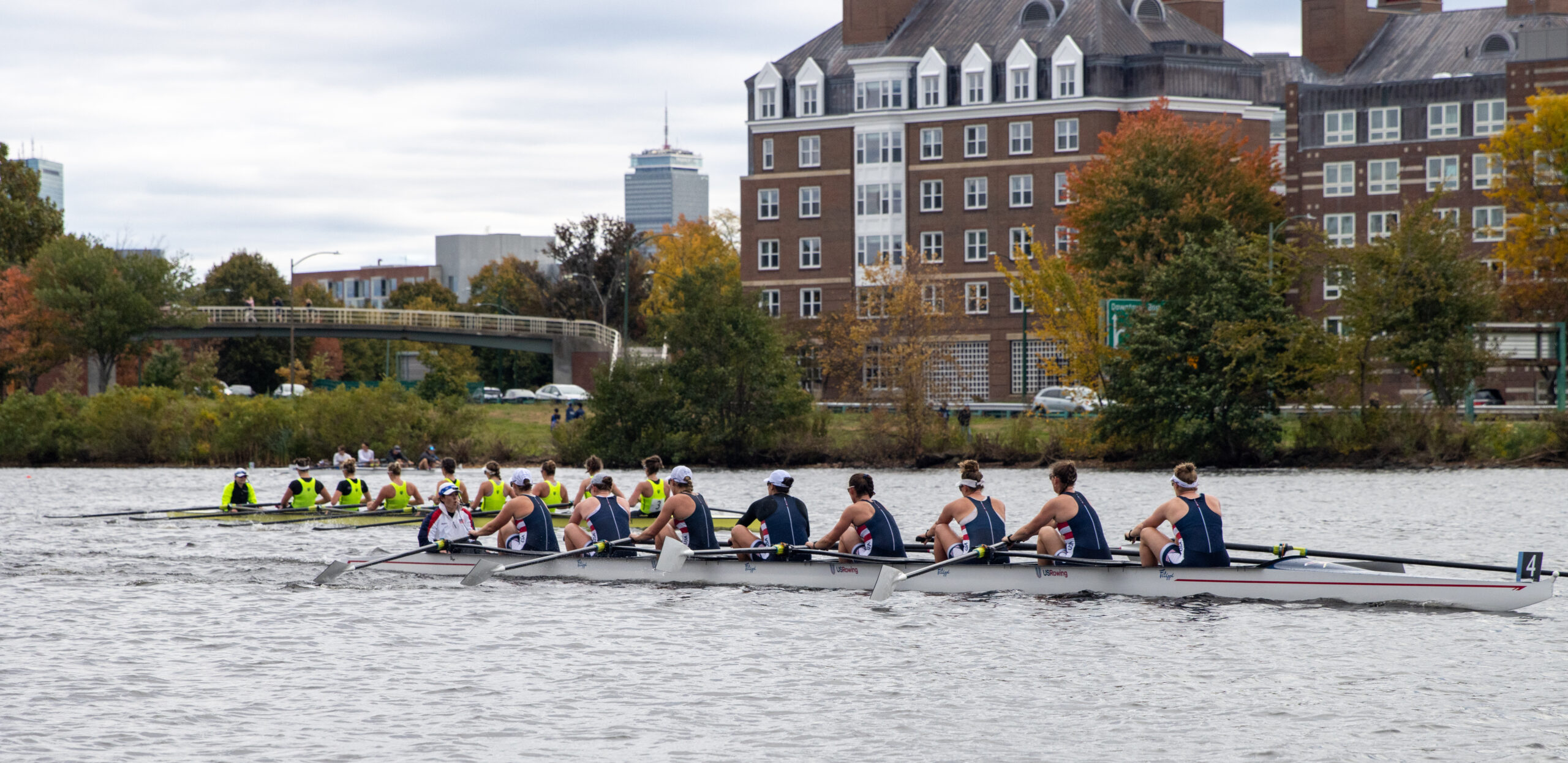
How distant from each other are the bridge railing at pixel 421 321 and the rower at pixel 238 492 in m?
66.1

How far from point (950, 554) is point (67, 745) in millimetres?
12476

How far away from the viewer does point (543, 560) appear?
26.0m

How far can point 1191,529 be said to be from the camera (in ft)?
74.0

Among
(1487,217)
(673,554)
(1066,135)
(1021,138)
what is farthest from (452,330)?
(673,554)

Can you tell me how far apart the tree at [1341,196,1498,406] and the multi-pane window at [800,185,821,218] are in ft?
156

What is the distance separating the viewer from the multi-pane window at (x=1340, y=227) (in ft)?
311

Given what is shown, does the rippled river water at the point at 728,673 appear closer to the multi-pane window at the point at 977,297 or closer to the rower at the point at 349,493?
the rower at the point at 349,493

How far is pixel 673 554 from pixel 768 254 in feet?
265

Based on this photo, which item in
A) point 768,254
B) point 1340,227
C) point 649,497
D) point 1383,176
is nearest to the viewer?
point 649,497

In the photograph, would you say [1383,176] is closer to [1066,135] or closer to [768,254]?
[1066,135]

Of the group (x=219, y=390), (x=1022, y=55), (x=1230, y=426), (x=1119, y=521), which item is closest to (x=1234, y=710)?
(x=1119, y=521)

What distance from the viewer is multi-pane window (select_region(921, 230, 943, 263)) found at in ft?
328

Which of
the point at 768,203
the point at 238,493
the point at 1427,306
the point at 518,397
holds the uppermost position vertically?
the point at 768,203

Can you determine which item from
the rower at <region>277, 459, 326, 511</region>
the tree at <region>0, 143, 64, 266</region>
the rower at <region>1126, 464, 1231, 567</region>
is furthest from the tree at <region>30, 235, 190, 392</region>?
the rower at <region>1126, 464, 1231, 567</region>
